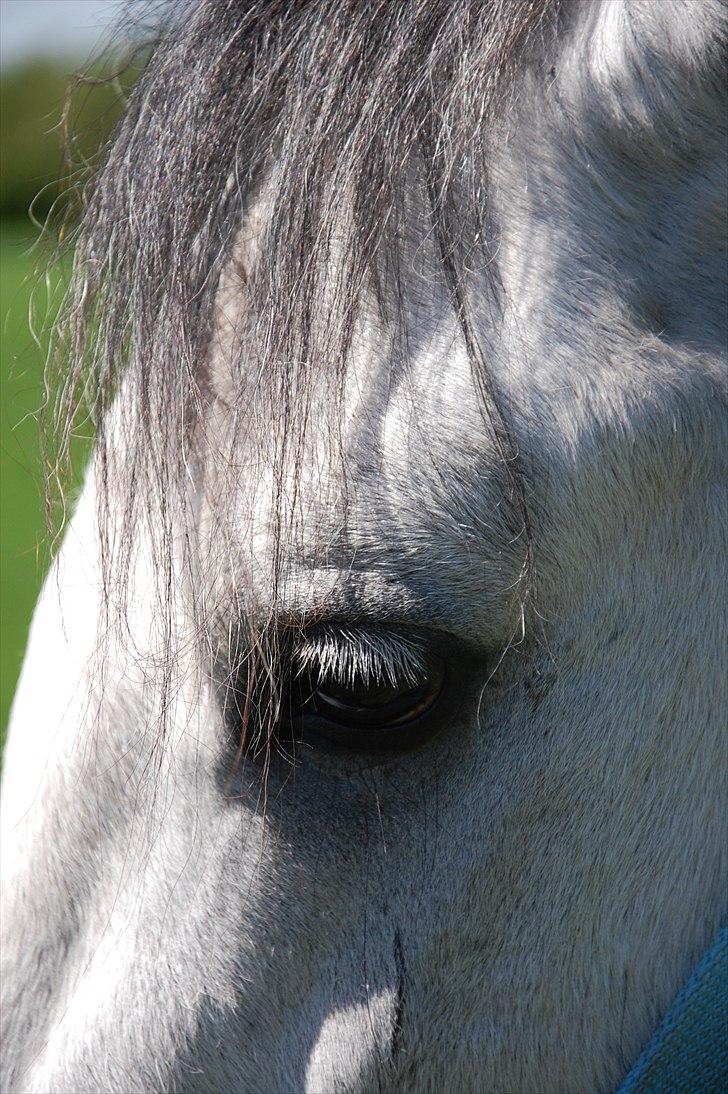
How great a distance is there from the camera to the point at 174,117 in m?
0.80

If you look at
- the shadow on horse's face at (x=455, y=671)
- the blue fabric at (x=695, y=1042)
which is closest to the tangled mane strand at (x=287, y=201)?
the shadow on horse's face at (x=455, y=671)

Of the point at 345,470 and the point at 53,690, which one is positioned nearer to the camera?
the point at 345,470

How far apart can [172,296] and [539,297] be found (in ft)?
0.86

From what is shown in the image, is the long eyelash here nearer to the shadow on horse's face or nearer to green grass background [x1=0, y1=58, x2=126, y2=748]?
the shadow on horse's face

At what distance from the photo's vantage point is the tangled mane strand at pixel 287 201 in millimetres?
717

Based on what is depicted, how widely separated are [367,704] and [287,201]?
36cm

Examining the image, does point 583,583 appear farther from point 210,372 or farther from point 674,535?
point 210,372

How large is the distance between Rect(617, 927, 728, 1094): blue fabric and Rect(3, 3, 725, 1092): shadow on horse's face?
0.03 metres

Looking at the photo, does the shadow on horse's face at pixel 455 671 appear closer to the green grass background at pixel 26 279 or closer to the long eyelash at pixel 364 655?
the long eyelash at pixel 364 655

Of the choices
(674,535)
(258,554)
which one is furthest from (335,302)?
(674,535)

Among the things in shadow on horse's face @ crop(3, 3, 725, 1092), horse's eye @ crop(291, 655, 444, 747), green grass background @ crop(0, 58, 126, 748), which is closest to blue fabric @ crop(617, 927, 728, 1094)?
shadow on horse's face @ crop(3, 3, 725, 1092)

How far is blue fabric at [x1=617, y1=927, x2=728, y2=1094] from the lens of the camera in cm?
74

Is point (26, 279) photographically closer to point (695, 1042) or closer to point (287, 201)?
point (287, 201)

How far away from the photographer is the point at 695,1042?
0.74 meters
